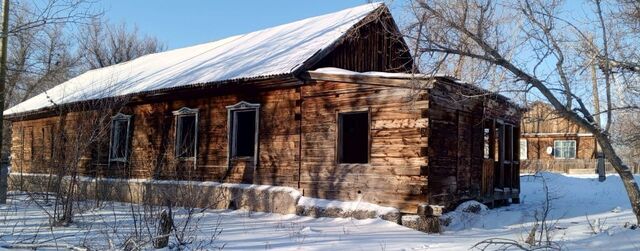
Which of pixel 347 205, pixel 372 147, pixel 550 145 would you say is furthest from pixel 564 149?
pixel 347 205

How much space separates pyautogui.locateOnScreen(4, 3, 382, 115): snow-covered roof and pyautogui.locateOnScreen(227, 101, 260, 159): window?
0.84 m

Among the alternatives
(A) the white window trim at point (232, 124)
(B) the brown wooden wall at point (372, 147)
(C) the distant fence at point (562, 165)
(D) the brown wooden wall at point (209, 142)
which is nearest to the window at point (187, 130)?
(D) the brown wooden wall at point (209, 142)

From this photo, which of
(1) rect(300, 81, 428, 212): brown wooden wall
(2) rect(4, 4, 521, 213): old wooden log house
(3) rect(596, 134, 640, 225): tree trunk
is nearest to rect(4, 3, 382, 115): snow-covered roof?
(2) rect(4, 4, 521, 213): old wooden log house

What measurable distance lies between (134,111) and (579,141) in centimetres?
3095

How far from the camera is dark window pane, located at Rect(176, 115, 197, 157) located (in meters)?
14.9

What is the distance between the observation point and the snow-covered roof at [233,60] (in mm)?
13507

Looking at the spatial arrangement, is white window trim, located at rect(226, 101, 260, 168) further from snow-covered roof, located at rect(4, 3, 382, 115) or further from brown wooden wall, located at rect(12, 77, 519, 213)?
snow-covered roof, located at rect(4, 3, 382, 115)

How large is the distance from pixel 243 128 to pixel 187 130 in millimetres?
1682

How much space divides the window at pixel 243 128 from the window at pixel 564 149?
28794 millimetres

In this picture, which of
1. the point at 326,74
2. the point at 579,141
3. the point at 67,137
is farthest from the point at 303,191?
the point at 579,141

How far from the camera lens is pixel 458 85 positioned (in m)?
10.9

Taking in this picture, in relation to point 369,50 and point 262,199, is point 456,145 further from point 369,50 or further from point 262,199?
point 369,50

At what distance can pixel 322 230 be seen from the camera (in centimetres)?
974

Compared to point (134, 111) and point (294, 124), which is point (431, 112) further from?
point (134, 111)
